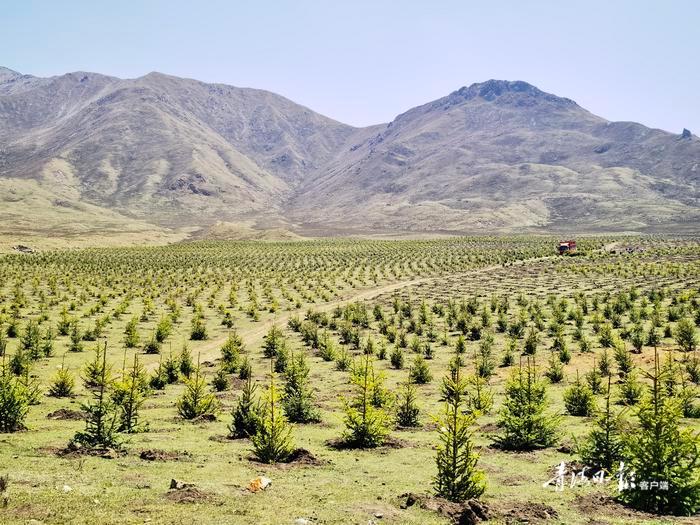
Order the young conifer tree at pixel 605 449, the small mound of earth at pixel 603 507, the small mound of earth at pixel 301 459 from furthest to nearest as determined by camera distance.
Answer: the small mound of earth at pixel 301 459 < the young conifer tree at pixel 605 449 < the small mound of earth at pixel 603 507

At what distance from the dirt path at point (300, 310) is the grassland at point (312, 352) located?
22 centimetres

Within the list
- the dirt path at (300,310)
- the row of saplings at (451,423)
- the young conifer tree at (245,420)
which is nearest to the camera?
the row of saplings at (451,423)

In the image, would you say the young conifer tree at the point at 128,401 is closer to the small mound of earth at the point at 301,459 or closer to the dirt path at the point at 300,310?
the small mound of earth at the point at 301,459

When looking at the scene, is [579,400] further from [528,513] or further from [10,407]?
[10,407]

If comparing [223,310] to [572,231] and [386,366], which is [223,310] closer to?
[386,366]

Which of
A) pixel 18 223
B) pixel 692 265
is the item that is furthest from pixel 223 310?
pixel 18 223

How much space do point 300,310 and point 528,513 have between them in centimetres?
3828

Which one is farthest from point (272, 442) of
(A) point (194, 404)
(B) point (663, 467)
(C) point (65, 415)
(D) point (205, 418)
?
(B) point (663, 467)

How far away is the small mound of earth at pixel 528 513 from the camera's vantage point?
9.48 meters

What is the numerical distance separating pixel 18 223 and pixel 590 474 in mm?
185820

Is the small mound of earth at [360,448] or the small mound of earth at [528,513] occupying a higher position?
the small mound of earth at [528,513]

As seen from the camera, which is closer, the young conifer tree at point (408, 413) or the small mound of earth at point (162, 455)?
the small mound of earth at point (162, 455)

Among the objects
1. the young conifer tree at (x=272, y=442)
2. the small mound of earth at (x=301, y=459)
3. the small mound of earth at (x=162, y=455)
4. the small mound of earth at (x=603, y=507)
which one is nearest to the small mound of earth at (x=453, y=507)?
the small mound of earth at (x=603, y=507)

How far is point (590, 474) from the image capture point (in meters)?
12.0
